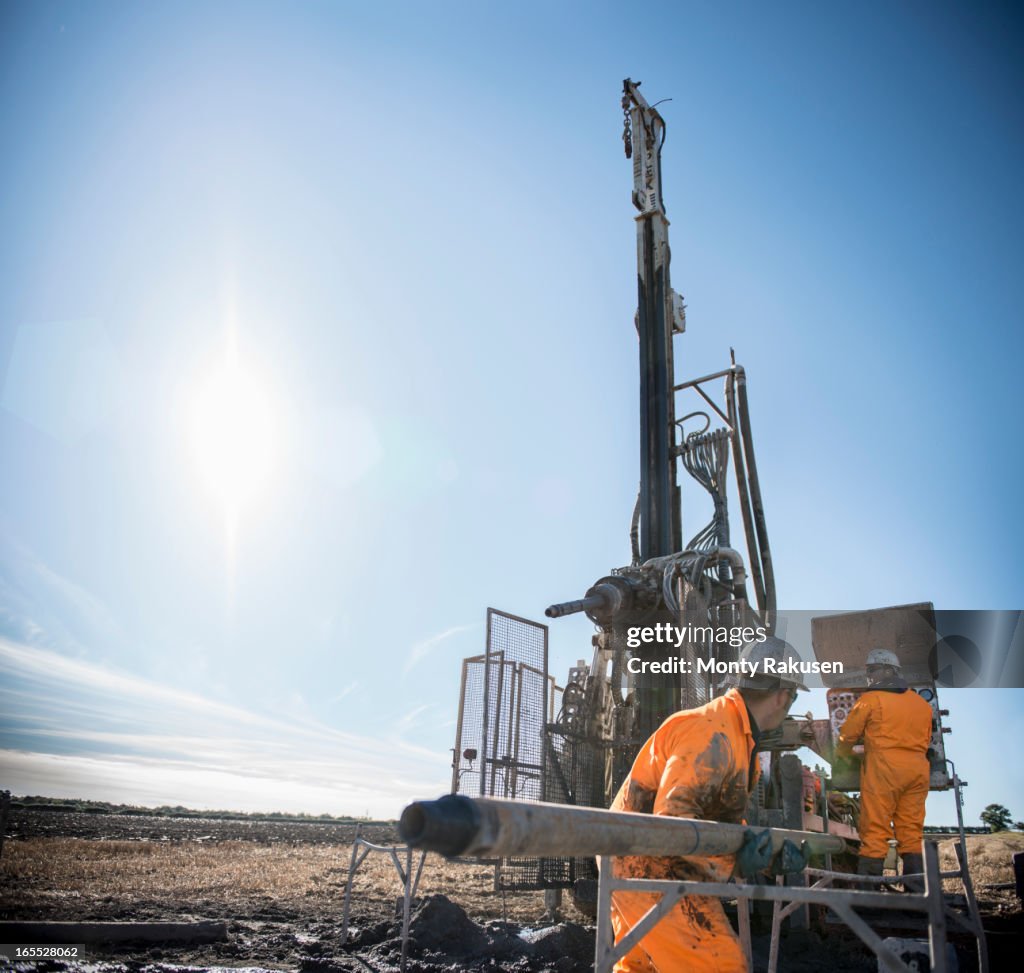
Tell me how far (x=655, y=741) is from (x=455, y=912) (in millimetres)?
6879

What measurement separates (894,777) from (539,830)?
446 cm

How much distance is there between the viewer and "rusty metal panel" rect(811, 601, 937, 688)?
7.97 meters

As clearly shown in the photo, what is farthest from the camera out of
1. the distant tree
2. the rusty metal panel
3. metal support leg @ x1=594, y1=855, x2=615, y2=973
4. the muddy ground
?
the distant tree

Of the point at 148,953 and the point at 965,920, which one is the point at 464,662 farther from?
the point at 965,920

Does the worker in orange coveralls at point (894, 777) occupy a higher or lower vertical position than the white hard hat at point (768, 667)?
lower

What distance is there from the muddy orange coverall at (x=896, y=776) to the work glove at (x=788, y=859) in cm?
297

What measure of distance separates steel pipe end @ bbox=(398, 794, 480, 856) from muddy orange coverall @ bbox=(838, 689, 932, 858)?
456 cm

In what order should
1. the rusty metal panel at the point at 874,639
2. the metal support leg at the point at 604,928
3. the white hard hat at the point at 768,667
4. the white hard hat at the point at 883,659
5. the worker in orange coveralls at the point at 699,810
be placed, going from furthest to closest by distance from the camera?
the rusty metal panel at the point at 874,639 → the white hard hat at the point at 883,659 → the white hard hat at the point at 768,667 → the worker in orange coveralls at the point at 699,810 → the metal support leg at the point at 604,928

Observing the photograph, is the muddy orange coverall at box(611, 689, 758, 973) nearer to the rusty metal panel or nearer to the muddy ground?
the muddy ground

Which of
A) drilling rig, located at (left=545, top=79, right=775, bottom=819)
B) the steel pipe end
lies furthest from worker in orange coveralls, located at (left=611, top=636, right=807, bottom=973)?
drilling rig, located at (left=545, top=79, right=775, bottom=819)

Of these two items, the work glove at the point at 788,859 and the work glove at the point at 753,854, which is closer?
the work glove at the point at 753,854

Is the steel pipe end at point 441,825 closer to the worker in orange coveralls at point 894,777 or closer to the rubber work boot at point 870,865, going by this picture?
the worker in orange coveralls at point 894,777

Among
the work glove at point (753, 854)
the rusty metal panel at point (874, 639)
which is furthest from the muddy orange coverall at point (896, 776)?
the work glove at point (753, 854)

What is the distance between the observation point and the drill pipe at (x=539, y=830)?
1.57 m
